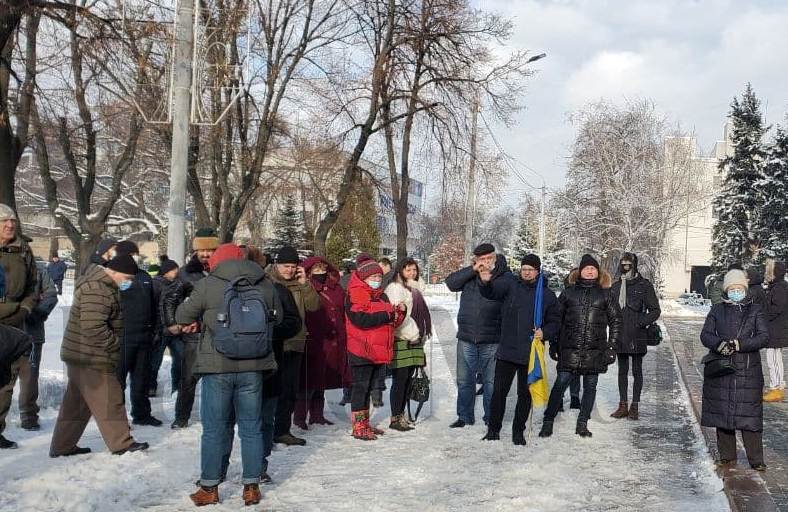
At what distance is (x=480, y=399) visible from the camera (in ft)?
37.0

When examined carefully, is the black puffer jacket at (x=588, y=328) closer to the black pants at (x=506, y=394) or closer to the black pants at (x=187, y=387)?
the black pants at (x=506, y=394)

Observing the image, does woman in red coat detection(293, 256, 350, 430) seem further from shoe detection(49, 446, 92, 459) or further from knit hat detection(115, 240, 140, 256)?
shoe detection(49, 446, 92, 459)

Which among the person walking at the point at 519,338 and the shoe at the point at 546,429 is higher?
the person walking at the point at 519,338

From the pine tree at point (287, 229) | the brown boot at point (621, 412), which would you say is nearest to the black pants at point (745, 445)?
the brown boot at point (621, 412)

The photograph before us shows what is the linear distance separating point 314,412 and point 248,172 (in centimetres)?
1274

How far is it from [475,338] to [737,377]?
2802 mm

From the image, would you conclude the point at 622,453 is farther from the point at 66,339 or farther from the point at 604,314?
the point at 66,339

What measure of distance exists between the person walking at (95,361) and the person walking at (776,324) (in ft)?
28.4

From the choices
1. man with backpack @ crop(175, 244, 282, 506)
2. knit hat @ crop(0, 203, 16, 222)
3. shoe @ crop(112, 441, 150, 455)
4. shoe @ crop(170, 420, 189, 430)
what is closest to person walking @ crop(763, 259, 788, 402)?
shoe @ crop(170, 420, 189, 430)

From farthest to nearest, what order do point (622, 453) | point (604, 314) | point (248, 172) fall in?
point (248, 172) < point (604, 314) < point (622, 453)

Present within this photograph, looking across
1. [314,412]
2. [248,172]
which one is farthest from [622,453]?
[248,172]

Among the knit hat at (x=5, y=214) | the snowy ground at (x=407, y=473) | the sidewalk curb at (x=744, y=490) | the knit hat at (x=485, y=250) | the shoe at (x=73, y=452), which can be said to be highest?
the knit hat at (x=5, y=214)

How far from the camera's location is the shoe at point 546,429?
346 inches

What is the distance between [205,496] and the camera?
5855 mm
